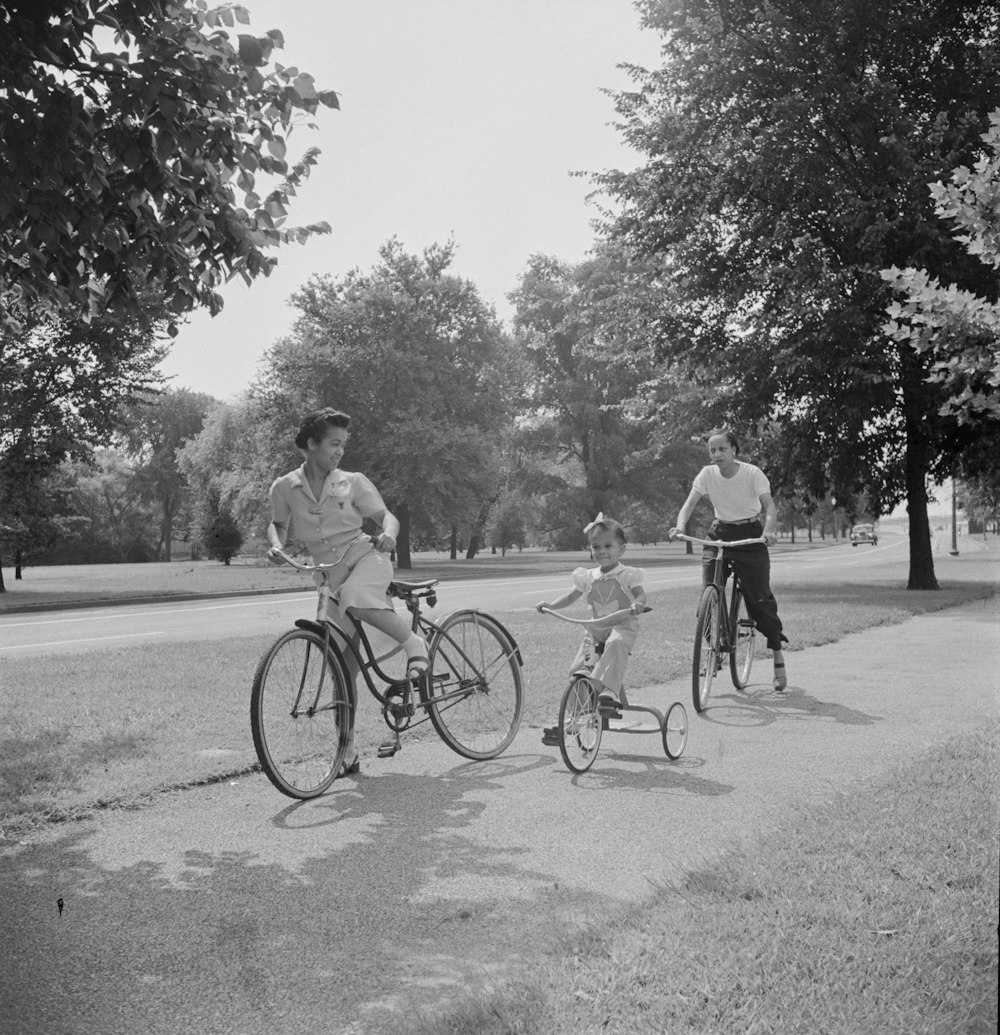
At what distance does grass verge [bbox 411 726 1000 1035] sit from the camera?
2584mm

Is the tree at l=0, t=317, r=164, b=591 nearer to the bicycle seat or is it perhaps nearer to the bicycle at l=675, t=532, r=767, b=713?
the bicycle at l=675, t=532, r=767, b=713

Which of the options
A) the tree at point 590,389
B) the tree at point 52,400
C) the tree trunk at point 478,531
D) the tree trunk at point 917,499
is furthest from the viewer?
the tree trunk at point 478,531

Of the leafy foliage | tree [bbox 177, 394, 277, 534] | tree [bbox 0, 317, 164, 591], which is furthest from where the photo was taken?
the leafy foliage

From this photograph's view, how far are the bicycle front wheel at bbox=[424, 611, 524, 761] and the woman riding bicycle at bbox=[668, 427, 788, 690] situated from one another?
2310 millimetres

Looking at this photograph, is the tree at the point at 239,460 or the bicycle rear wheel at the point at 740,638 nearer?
the bicycle rear wheel at the point at 740,638

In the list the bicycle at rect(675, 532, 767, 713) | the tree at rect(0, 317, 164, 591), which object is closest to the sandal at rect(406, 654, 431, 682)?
the bicycle at rect(675, 532, 767, 713)

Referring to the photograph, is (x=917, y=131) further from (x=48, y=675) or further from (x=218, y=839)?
(x=218, y=839)

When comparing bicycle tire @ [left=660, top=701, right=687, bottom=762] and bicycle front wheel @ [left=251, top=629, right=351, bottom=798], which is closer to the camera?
bicycle front wheel @ [left=251, top=629, right=351, bottom=798]

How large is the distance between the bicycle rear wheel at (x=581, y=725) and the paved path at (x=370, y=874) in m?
0.12

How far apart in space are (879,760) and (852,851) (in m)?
2.05

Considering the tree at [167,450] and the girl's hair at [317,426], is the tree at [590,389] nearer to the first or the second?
the girl's hair at [317,426]

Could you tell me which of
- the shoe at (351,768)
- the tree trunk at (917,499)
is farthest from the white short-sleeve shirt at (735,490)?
the tree trunk at (917,499)

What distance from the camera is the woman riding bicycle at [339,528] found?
5.41 meters

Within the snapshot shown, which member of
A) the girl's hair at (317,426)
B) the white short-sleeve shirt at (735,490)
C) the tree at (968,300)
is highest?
the tree at (968,300)
